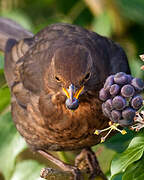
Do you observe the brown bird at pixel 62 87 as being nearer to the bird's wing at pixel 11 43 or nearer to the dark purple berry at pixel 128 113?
the bird's wing at pixel 11 43

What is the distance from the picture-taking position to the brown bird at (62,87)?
2.62 metres

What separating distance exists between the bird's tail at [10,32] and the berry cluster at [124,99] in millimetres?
2339

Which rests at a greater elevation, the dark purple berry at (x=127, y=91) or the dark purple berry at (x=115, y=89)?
the dark purple berry at (x=127, y=91)

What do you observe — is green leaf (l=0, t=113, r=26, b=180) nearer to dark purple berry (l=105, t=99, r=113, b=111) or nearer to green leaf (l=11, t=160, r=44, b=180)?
green leaf (l=11, t=160, r=44, b=180)

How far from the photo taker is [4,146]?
3305 mm

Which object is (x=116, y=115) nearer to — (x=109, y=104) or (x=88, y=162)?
(x=109, y=104)

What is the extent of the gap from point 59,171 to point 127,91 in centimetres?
81

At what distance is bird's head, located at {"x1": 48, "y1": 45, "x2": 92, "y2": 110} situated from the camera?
8.38 ft

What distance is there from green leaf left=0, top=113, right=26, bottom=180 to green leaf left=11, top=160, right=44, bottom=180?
0.19 ft

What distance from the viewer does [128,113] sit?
6.23 feet

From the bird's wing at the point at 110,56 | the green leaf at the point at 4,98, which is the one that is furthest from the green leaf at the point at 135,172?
the green leaf at the point at 4,98

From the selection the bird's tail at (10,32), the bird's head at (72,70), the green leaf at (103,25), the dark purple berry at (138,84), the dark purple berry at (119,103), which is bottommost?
the bird's tail at (10,32)

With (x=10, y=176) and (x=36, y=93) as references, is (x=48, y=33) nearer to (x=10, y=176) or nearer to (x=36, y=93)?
(x=36, y=93)

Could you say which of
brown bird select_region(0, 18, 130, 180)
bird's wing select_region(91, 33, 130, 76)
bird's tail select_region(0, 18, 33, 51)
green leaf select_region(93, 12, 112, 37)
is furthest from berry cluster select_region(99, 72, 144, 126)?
bird's tail select_region(0, 18, 33, 51)
